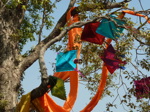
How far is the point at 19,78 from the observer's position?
10281mm

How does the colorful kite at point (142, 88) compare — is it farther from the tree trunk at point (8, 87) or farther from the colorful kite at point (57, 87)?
the tree trunk at point (8, 87)

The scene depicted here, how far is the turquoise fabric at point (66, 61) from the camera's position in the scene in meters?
9.84

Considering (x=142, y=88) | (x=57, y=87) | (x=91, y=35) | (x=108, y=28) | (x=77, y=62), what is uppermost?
(x=91, y=35)

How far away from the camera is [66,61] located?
986 cm

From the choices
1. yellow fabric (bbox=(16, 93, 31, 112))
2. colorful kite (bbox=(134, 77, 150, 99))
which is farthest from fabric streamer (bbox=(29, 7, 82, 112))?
colorful kite (bbox=(134, 77, 150, 99))

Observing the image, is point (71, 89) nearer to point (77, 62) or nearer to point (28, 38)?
point (77, 62)

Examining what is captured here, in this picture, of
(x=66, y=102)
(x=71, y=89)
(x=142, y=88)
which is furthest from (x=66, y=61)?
(x=142, y=88)

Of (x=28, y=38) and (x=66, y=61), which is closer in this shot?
(x=66, y=61)

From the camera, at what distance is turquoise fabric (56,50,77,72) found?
984 centimetres

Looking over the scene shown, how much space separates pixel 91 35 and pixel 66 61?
968 mm

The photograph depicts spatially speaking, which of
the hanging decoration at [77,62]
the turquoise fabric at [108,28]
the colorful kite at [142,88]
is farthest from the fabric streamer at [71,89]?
the colorful kite at [142,88]

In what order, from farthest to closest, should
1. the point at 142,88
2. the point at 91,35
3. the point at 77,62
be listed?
the point at 91,35, the point at 77,62, the point at 142,88

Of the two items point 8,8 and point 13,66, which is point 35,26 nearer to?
point 8,8

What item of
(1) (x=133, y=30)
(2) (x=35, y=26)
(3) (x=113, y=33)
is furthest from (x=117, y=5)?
(2) (x=35, y=26)
